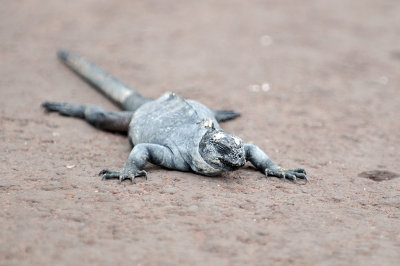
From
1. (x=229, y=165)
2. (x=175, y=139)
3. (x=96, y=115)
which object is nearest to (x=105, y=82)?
(x=96, y=115)

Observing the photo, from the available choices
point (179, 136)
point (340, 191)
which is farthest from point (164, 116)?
point (340, 191)

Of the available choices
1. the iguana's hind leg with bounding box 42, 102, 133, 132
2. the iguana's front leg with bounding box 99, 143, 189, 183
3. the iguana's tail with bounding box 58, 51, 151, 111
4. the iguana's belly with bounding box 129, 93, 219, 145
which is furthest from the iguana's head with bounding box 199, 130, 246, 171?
the iguana's tail with bounding box 58, 51, 151, 111

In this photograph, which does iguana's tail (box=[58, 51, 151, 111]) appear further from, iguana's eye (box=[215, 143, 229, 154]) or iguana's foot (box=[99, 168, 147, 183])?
iguana's eye (box=[215, 143, 229, 154])

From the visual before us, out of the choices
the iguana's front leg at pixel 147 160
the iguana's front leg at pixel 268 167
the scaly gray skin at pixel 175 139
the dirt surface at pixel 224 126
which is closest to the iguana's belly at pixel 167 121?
the scaly gray skin at pixel 175 139

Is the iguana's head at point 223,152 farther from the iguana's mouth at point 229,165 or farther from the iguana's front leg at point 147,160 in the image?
the iguana's front leg at point 147,160

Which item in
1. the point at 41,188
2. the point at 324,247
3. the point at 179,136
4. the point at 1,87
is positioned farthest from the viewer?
the point at 1,87

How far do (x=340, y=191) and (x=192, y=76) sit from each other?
4401mm

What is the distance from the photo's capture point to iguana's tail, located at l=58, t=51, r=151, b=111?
7.31 metres

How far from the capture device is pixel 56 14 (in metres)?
11.4

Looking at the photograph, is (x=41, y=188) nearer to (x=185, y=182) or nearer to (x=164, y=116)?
(x=185, y=182)

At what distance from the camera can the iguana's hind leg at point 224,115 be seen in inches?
284

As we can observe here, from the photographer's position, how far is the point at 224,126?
7.13 meters

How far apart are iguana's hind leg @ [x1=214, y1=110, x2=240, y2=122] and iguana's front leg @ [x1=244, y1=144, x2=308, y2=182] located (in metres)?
1.55

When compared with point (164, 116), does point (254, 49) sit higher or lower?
higher
